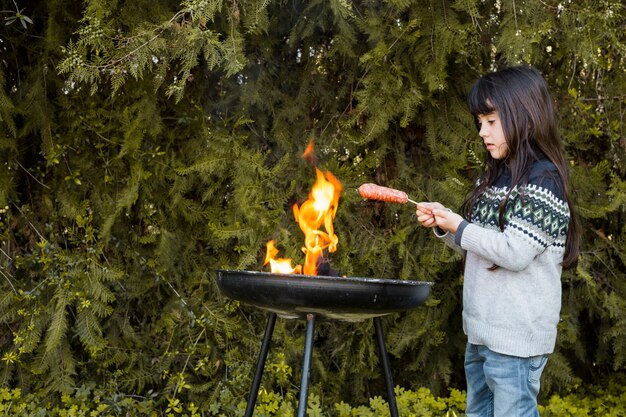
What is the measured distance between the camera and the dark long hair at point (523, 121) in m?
2.30

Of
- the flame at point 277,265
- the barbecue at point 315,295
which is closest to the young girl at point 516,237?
the barbecue at point 315,295

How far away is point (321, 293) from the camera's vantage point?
6.59 feet

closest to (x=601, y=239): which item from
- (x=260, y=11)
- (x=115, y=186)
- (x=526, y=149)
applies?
(x=526, y=149)

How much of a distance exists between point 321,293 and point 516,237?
624 millimetres

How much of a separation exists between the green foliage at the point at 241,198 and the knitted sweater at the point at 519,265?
103cm

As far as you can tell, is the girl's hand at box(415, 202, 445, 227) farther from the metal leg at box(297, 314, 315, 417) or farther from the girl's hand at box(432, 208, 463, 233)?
the metal leg at box(297, 314, 315, 417)

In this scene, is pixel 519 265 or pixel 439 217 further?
pixel 439 217

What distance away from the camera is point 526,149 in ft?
7.59

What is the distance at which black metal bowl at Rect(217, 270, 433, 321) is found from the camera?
2.01m

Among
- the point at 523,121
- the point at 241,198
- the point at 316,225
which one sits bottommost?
the point at 316,225

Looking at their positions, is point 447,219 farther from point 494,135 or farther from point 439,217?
point 494,135

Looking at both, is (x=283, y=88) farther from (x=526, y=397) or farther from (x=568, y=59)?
(x=526, y=397)

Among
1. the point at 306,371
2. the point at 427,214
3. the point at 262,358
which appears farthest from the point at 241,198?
the point at 306,371

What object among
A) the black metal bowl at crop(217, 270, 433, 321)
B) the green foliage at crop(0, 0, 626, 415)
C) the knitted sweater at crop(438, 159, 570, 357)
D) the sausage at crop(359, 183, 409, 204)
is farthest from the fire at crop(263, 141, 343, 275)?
the green foliage at crop(0, 0, 626, 415)
